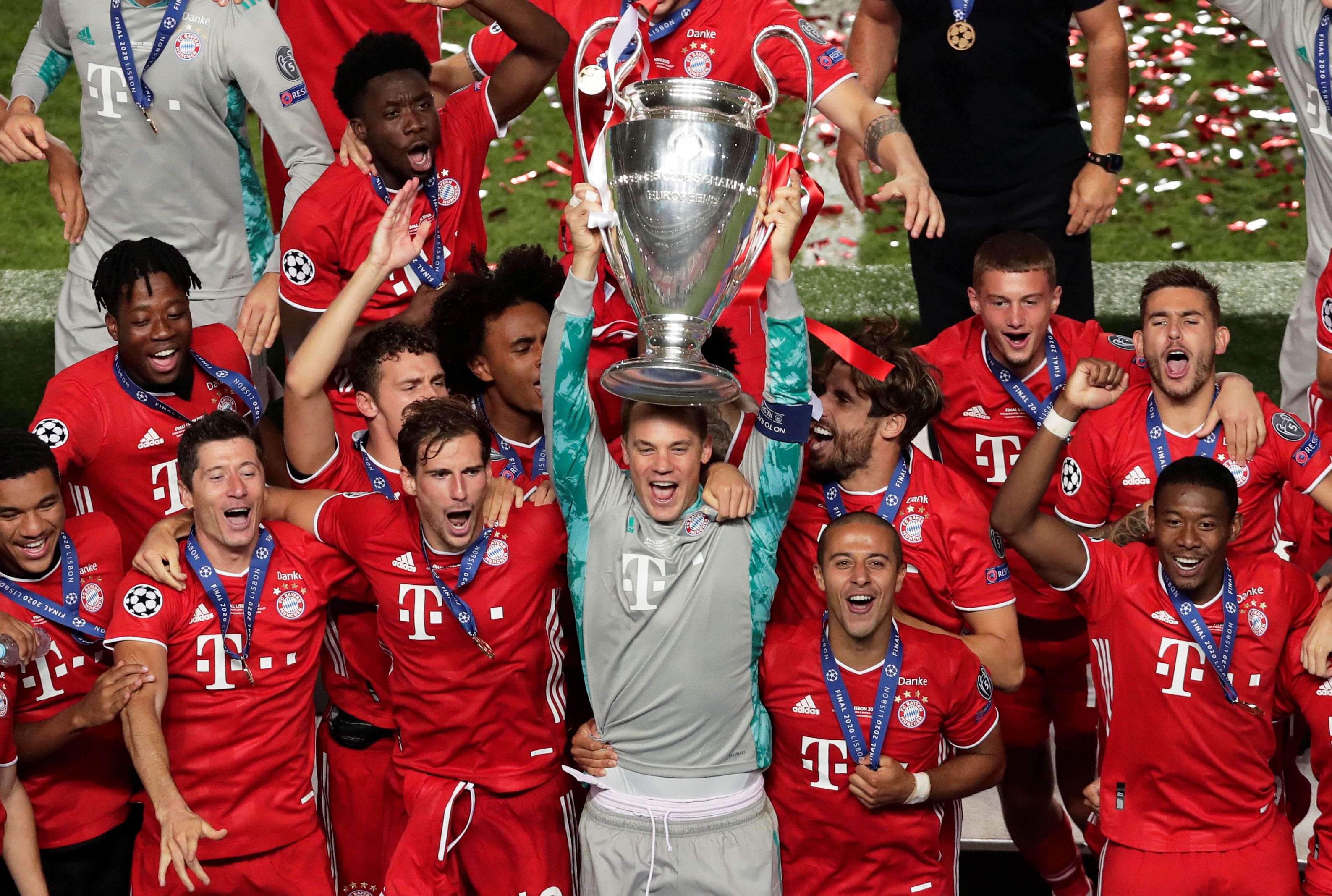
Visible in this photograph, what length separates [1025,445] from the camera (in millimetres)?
4574

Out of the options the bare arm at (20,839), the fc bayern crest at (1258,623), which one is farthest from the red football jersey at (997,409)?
the bare arm at (20,839)

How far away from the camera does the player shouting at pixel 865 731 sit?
12.6 ft

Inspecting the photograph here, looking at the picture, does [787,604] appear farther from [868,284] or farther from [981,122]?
[868,284]

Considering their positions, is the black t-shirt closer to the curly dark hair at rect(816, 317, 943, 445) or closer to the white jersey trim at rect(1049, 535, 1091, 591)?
the curly dark hair at rect(816, 317, 943, 445)

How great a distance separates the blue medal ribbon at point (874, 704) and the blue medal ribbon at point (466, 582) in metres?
0.81

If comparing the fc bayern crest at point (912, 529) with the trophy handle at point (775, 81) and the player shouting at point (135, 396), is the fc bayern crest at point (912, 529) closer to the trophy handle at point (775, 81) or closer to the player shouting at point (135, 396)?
the trophy handle at point (775, 81)

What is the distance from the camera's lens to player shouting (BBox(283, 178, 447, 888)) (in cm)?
422

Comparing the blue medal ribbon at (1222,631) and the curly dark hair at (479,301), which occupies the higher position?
the curly dark hair at (479,301)

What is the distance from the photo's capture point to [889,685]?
12.5 feet

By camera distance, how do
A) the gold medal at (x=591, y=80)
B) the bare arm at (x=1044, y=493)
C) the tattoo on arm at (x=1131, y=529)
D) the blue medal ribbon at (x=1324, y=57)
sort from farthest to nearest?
the blue medal ribbon at (x=1324, y=57)
the tattoo on arm at (x=1131, y=529)
the bare arm at (x=1044, y=493)
the gold medal at (x=591, y=80)

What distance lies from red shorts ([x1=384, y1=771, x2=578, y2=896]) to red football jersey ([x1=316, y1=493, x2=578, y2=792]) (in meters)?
0.04

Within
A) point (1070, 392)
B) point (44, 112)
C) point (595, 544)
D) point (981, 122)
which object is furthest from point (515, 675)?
point (44, 112)

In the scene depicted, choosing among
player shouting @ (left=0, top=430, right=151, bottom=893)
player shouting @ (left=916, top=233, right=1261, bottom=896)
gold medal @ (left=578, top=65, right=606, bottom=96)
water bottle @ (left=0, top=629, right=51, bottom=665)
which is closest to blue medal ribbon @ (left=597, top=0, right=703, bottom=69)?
gold medal @ (left=578, top=65, right=606, bottom=96)

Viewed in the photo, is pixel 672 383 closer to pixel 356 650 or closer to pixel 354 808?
pixel 356 650
